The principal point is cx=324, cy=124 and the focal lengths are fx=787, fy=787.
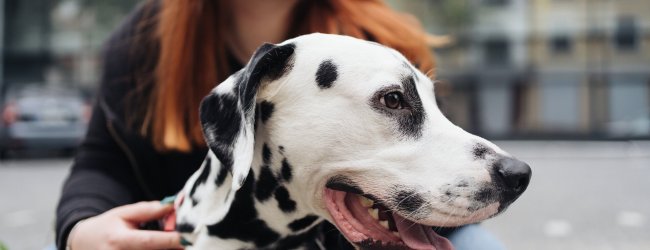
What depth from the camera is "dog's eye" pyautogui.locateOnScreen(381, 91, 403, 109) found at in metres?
1.60

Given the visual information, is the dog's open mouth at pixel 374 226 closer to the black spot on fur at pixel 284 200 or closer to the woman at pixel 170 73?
the black spot on fur at pixel 284 200

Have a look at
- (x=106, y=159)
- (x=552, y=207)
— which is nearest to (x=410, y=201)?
(x=106, y=159)

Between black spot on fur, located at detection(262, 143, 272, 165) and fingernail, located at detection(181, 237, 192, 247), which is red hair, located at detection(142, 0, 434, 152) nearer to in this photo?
fingernail, located at detection(181, 237, 192, 247)

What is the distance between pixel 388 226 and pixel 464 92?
26.6 metres

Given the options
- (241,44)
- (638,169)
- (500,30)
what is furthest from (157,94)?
(500,30)

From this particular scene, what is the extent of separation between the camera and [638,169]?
38.3ft

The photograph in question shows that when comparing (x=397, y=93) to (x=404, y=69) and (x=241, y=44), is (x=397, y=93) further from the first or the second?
(x=241, y=44)

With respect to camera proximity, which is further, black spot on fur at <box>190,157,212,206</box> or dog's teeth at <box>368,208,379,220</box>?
black spot on fur at <box>190,157,212,206</box>

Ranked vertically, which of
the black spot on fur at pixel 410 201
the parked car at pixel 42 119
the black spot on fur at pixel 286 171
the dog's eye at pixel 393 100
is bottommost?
the parked car at pixel 42 119

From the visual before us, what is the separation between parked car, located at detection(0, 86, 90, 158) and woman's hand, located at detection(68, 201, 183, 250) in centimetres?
1042

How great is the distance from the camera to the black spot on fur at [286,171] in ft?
5.30

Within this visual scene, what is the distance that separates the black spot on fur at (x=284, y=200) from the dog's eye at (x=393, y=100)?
0.28 m

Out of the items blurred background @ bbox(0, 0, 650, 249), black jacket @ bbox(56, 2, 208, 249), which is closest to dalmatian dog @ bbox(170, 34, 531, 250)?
black jacket @ bbox(56, 2, 208, 249)

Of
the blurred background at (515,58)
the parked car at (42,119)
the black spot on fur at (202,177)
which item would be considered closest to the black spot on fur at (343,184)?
the black spot on fur at (202,177)
